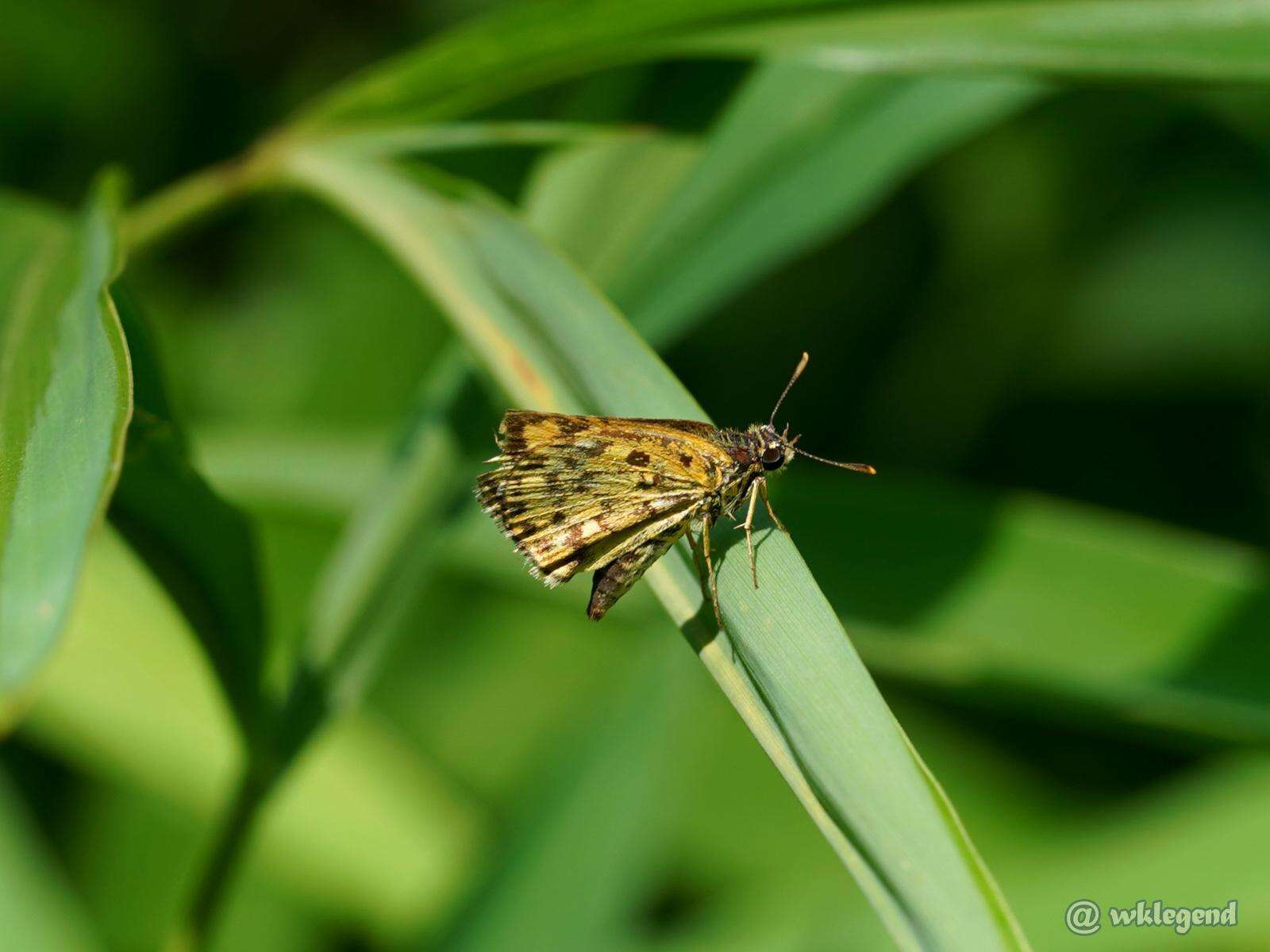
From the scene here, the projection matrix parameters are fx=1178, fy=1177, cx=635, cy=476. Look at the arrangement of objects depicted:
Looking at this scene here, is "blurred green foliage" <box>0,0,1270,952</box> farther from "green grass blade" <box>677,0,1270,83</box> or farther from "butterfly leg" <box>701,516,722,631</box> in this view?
"butterfly leg" <box>701,516,722,631</box>

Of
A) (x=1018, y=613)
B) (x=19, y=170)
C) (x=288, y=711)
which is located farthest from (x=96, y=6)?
(x=1018, y=613)

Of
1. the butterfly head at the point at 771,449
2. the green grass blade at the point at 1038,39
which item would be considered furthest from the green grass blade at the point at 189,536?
the green grass blade at the point at 1038,39

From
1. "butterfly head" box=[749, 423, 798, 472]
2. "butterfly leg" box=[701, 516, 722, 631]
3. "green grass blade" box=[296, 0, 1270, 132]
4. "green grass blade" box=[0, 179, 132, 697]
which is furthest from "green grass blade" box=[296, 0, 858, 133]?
"butterfly leg" box=[701, 516, 722, 631]

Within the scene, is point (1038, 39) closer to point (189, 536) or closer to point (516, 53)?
point (516, 53)

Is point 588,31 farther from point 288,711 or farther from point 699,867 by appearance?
point 699,867

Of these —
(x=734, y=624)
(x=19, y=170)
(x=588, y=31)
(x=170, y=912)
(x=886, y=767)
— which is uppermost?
(x=19, y=170)

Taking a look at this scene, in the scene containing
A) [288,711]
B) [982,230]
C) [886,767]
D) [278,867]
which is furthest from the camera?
[982,230]
